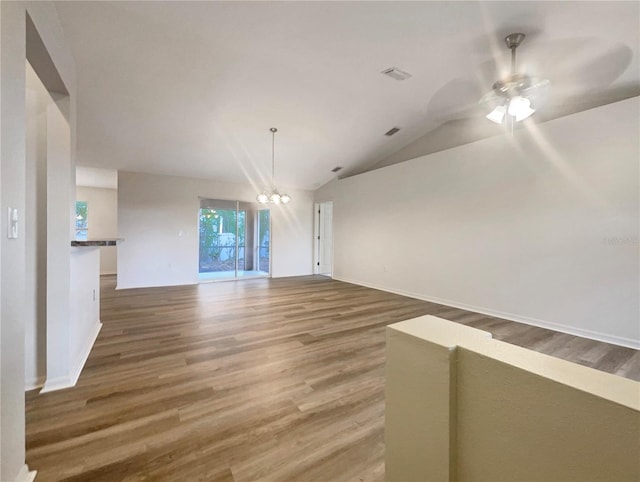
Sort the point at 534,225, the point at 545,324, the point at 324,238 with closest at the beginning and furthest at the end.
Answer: the point at 545,324 → the point at 534,225 → the point at 324,238

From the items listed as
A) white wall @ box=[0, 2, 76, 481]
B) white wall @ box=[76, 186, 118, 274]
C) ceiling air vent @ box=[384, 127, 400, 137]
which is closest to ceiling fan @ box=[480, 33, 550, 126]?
ceiling air vent @ box=[384, 127, 400, 137]

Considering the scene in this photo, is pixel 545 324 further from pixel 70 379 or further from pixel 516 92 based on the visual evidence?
pixel 70 379

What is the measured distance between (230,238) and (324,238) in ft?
9.14

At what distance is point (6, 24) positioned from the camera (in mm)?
1104

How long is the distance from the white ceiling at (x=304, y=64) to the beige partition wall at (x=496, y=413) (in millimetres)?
2919

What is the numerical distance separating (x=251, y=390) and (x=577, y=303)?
393 centimetres

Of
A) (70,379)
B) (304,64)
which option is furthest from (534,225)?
(70,379)

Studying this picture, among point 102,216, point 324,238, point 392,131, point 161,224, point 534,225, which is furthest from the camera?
point 324,238

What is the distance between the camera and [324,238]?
838 cm

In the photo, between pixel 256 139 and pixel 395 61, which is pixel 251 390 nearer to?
pixel 395 61

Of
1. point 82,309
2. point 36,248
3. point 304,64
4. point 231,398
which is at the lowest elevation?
point 231,398

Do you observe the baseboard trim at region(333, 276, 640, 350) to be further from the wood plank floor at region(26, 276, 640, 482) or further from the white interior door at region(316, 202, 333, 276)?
the white interior door at region(316, 202, 333, 276)

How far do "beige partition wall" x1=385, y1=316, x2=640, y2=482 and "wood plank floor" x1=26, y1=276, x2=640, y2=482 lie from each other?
76 centimetres

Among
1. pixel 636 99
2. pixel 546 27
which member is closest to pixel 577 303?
pixel 636 99
